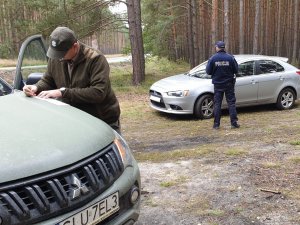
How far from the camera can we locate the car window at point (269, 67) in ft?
35.0

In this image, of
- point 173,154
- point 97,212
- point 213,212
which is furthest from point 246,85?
point 97,212

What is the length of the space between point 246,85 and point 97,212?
27.6 ft

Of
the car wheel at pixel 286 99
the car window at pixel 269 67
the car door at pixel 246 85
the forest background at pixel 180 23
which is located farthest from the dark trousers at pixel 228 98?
the forest background at pixel 180 23

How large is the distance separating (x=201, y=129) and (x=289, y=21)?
1815 centimetres

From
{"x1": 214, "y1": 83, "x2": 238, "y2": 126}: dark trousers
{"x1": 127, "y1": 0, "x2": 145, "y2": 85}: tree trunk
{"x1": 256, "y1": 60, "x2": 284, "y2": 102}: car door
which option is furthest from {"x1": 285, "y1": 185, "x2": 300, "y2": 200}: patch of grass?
{"x1": 127, "y1": 0, "x2": 145, "y2": 85}: tree trunk

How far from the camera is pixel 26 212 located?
2.14 metres

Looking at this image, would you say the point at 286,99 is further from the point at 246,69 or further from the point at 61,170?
the point at 61,170

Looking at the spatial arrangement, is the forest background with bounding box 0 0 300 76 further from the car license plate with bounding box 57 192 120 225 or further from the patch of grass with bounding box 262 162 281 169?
the car license plate with bounding box 57 192 120 225

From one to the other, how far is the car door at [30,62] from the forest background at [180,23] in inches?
467

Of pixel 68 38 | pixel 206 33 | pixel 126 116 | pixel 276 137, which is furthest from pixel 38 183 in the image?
pixel 206 33

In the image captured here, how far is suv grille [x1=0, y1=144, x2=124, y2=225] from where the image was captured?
2.11m

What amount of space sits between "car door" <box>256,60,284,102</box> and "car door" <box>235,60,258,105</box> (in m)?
0.16

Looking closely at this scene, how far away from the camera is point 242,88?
10.3m

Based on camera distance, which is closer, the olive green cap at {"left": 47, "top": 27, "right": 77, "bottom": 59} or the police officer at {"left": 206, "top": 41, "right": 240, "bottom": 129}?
the olive green cap at {"left": 47, "top": 27, "right": 77, "bottom": 59}
